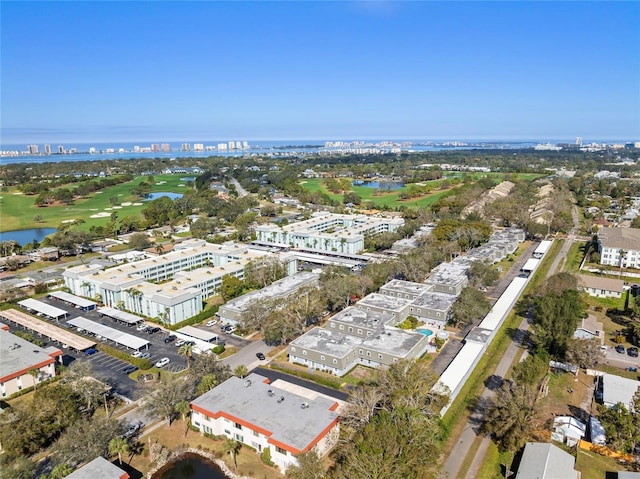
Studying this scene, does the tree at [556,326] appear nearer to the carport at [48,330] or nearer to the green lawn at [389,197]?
the carport at [48,330]

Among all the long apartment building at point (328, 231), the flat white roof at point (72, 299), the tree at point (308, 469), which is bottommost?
the flat white roof at point (72, 299)

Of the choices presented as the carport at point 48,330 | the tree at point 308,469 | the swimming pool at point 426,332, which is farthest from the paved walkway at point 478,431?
the carport at point 48,330

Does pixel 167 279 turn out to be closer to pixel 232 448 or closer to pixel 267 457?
pixel 232 448

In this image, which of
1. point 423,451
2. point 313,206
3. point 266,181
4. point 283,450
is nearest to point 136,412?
point 283,450

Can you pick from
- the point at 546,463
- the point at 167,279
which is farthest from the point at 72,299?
the point at 546,463

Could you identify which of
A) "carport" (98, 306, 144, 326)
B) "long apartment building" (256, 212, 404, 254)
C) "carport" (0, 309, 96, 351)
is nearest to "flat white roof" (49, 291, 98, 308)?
"carport" (98, 306, 144, 326)

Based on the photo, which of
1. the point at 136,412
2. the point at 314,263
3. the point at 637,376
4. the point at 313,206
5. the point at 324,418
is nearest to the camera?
the point at 324,418

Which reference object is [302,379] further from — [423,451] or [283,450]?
[423,451]

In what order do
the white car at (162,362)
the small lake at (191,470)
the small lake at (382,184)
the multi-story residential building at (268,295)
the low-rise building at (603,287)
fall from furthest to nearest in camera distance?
the small lake at (382,184)
the low-rise building at (603,287)
the multi-story residential building at (268,295)
the white car at (162,362)
the small lake at (191,470)
